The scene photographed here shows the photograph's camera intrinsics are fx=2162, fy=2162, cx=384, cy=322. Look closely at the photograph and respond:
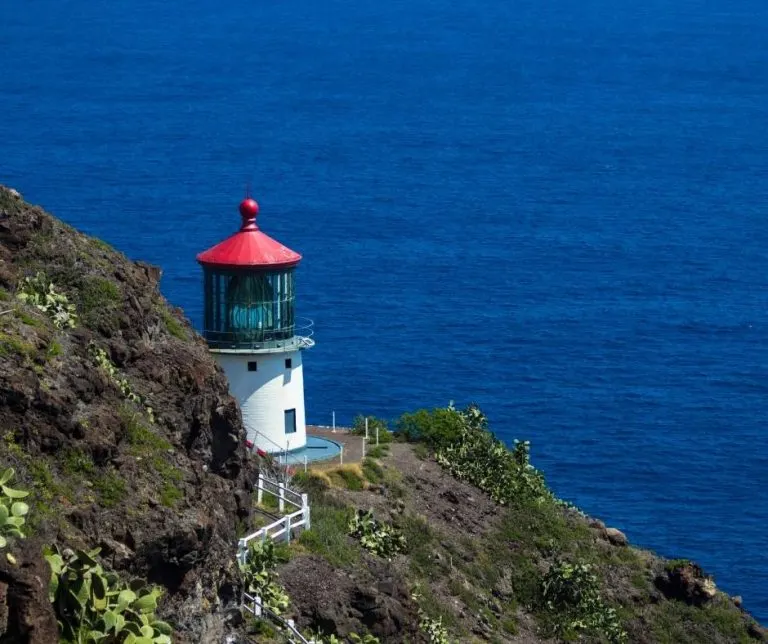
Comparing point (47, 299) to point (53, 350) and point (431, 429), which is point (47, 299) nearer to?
point (53, 350)

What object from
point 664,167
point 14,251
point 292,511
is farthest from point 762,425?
point 664,167

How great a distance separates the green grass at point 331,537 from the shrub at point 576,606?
4.93 metres

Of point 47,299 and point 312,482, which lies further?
point 312,482

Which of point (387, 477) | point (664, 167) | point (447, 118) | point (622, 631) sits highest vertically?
point (447, 118)

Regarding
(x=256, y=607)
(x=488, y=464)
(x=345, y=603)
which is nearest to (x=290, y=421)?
(x=488, y=464)

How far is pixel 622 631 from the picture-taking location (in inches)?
1686

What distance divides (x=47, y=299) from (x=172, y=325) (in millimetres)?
3995

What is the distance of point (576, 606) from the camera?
42.1 m

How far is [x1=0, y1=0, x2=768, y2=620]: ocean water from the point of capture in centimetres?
7462

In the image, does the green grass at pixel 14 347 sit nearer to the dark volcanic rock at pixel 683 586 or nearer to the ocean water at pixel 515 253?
the dark volcanic rock at pixel 683 586

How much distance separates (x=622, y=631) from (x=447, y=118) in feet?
495

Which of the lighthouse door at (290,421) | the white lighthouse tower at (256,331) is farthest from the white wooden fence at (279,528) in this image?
the lighthouse door at (290,421)

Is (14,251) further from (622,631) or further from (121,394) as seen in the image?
(622,631)

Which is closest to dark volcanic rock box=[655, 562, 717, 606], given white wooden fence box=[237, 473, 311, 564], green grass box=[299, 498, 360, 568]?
green grass box=[299, 498, 360, 568]
